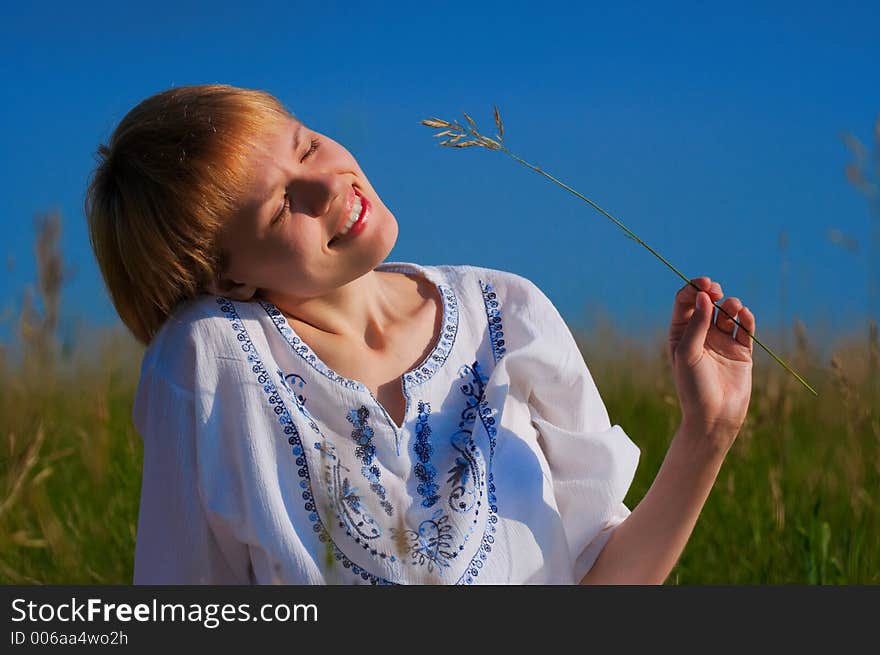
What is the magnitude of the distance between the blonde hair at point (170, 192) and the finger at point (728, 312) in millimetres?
1064

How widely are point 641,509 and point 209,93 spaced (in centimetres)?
136

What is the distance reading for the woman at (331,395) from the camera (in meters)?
2.04

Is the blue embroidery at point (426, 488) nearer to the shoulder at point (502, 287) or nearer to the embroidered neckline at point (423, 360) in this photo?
the embroidered neckline at point (423, 360)

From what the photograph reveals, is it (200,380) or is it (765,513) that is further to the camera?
(765,513)

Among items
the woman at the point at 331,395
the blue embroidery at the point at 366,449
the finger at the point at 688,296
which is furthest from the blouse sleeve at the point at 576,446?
the blue embroidery at the point at 366,449

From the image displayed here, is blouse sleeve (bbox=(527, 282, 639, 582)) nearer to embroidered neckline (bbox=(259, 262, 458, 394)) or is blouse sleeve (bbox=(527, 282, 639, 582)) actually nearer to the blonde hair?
embroidered neckline (bbox=(259, 262, 458, 394))

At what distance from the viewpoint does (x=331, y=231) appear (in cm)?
210

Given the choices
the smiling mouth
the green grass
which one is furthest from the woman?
the green grass

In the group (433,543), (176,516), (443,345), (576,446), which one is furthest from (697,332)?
(176,516)

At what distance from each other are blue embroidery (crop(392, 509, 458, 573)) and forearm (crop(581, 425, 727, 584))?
418 millimetres

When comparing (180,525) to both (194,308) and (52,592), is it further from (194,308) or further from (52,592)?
(194,308)

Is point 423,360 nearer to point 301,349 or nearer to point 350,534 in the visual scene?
point 301,349

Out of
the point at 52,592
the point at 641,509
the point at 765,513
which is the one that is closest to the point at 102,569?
the point at 52,592

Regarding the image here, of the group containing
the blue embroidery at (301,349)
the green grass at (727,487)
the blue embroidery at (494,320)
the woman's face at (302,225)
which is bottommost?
the green grass at (727,487)
